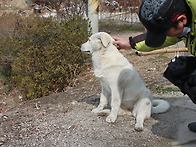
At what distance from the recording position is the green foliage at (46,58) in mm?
6199

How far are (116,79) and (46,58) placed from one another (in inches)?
126

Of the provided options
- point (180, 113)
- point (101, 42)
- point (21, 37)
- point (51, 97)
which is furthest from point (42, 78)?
point (180, 113)

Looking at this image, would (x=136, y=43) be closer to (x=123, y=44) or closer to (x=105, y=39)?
(x=123, y=44)

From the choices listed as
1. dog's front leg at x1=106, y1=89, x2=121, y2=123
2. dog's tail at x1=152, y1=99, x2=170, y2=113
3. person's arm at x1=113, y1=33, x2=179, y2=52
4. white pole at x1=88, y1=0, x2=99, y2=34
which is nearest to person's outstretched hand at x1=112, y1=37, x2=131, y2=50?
person's arm at x1=113, y1=33, x2=179, y2=52

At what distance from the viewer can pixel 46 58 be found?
6.23 metres

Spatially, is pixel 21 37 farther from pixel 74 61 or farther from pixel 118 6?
pixel 118 6

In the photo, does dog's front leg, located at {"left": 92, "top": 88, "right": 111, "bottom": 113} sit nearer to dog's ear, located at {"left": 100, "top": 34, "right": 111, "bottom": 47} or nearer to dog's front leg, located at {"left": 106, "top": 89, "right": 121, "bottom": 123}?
dog's front leg, located at {"left": 106, "top": 89, "right": 121, "bottom": 123}

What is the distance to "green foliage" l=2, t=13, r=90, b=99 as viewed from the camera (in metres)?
6.20

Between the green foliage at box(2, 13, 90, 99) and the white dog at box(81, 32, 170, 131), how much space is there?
103 inches

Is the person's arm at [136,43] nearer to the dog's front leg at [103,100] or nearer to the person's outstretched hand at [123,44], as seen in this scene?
the person's outstretched hand at [123,44]

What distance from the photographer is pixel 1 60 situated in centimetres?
781

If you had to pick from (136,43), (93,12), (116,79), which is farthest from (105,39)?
(93,12)

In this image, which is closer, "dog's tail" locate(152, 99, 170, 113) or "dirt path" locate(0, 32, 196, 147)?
"dirt path" locate(0, 32, 196, 147)

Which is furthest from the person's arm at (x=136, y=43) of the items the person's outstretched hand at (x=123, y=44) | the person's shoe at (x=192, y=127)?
the person's shoe at (x=192, y=127)
